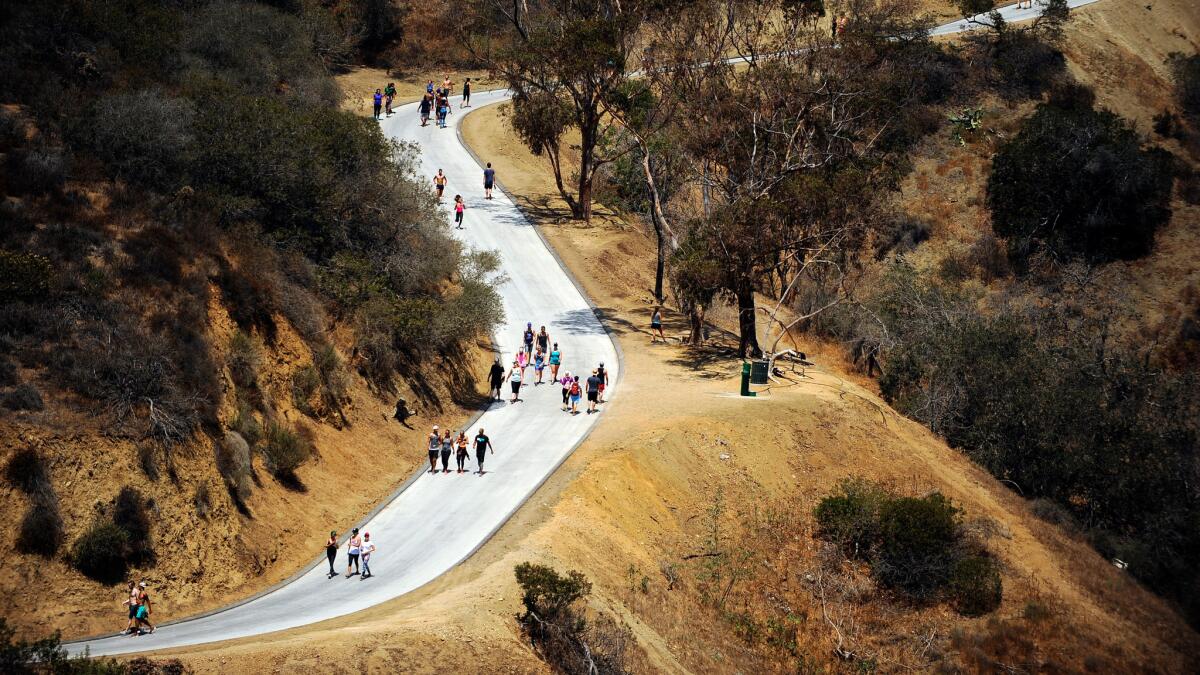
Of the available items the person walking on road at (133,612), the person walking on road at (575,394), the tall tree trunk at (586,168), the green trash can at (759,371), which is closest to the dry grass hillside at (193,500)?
the person walking on road at (133,612)

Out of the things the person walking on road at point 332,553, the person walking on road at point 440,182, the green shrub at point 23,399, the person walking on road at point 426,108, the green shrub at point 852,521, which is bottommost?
the green shrub at point 852,521

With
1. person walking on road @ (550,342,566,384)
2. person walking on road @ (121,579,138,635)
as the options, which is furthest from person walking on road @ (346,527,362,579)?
person walking on road @ (550,342,566,384)

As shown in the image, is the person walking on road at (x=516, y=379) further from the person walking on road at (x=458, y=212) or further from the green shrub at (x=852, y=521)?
the person walking on road at (x=458, y=212)

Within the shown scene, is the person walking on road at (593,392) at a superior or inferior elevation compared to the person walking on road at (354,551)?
superior

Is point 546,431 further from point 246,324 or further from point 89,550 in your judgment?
point 89,550

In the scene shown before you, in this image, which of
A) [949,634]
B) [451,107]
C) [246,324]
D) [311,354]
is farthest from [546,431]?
[451,107]

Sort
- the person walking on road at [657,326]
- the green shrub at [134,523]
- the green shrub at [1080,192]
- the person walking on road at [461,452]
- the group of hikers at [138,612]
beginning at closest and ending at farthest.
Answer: the group of hikers at [138,612], the green shrub at [134,523], the person walking on road at [461,452], the person walking on road at [657,326], the green shrub at [1080,192]

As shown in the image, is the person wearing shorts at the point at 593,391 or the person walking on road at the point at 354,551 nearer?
the person walking on road at the point at 354,551

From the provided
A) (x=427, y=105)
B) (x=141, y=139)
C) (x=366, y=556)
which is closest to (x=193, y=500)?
(x=366, y=556)
